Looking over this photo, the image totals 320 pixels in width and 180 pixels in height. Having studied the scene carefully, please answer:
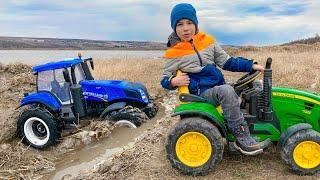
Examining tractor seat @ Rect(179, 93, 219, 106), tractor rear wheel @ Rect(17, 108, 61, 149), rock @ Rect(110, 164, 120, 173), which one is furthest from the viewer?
tractor rear wheel @ Rect(17, 108, 61, 149)

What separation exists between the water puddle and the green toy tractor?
2.76 meters

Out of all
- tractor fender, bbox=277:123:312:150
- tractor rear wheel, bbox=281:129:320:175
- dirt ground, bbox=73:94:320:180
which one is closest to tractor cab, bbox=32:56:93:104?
dirt ground, bbox=73:94:320:180

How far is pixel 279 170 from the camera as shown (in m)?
5.91

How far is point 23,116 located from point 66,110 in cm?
98

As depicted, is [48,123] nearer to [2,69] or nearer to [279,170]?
[279,170]

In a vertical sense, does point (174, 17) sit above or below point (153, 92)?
above

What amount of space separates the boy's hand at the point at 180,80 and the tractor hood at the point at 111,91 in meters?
5.41

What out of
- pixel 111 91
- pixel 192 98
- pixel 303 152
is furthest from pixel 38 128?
pixel 303 152

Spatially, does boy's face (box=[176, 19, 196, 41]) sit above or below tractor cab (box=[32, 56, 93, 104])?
above

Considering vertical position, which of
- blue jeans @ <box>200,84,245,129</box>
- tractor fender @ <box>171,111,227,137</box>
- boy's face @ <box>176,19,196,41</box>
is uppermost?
boy's face @ <box>176,19,196,41</box>

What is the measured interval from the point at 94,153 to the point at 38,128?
2.30 m

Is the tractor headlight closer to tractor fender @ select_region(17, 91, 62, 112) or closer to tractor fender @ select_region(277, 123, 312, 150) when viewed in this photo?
tractor fender @ select_region(17, 91, 62, 112)

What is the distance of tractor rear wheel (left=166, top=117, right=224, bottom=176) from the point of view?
584cm

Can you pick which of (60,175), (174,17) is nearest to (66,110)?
(60,175)
